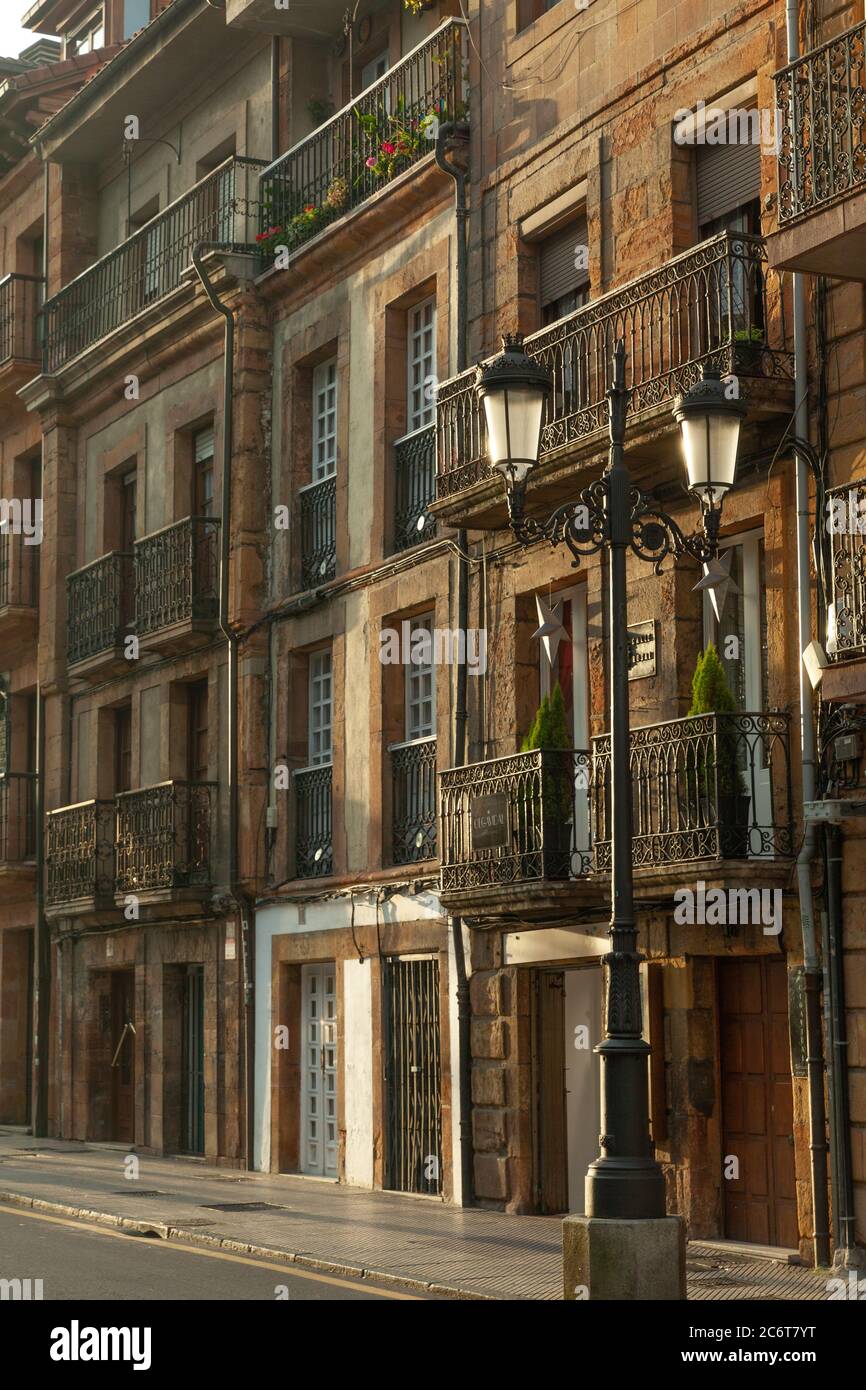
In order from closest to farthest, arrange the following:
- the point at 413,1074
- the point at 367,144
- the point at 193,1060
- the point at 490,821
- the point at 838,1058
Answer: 1. the point at 838,1058
2. the point at 490,821
3. the point at 413,1074
4. the point at 367,144
5. the point at 193,1060

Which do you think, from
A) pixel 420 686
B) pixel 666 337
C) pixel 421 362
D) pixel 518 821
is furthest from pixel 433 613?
pixel 666 337

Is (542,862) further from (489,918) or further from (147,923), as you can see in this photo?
(147,923)

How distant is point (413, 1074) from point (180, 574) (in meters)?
7.13

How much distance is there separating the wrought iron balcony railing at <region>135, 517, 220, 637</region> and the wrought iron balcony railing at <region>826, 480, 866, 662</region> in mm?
11103

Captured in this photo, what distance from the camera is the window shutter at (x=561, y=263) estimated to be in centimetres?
1806

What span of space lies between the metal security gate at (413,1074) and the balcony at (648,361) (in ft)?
14.2

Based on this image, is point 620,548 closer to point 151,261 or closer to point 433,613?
point 433,613

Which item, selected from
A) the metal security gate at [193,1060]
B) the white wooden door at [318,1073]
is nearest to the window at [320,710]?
the white wooden door at [318,1073]

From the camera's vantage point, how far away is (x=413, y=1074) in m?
19.3

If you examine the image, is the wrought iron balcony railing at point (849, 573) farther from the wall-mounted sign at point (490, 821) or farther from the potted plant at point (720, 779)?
the wall-mounted sign at point (490, 821)

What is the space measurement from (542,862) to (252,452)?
8.33m

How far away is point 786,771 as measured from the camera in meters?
14.5

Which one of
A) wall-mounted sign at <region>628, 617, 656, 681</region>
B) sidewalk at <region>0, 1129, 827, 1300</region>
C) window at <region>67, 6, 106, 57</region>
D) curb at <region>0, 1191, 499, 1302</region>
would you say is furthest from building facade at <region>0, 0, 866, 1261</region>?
curb at <region>0, 1191, 499, 1302</region>

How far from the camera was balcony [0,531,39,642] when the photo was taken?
97.2ft
